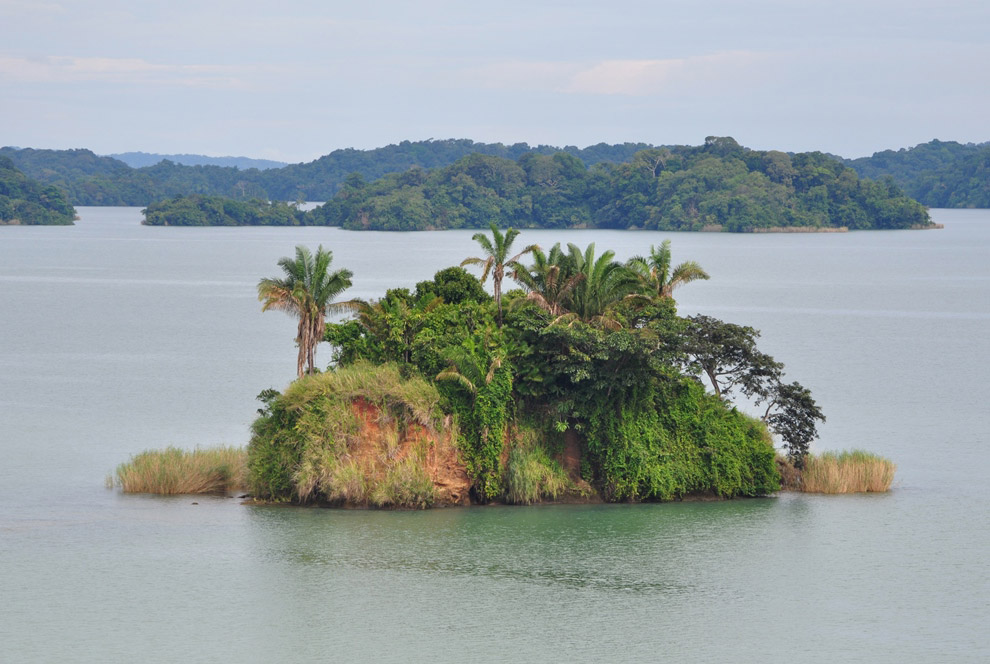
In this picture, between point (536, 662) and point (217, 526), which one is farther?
point (217, 526)

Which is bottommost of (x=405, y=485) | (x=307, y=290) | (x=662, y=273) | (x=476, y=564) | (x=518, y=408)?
(x=476, y=564)

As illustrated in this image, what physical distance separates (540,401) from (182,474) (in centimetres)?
1186

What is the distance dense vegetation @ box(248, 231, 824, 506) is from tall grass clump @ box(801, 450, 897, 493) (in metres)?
0.76

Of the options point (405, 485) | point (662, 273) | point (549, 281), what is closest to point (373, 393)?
point (405, 485)

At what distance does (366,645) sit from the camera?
2925cm

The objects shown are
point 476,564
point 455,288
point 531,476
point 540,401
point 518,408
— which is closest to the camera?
point 476,564

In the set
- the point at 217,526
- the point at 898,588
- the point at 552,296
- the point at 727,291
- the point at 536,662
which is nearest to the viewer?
the point at 536,662

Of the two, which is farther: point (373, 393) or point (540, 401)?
point (540, 401)

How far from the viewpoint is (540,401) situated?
41469 mm

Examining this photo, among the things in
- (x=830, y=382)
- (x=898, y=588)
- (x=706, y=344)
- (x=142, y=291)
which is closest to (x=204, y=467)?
(x=706, y=344)

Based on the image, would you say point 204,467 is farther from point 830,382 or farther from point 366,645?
point 830,382

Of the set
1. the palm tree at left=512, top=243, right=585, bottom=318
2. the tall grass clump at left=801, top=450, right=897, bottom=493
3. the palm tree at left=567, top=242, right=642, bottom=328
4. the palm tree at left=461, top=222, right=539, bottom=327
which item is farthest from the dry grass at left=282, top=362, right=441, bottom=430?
the tall grass clump at left=801, top=450, right=897, bottom=493

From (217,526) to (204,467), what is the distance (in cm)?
449

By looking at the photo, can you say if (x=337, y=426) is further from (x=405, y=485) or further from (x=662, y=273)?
(x=662, y=273)
